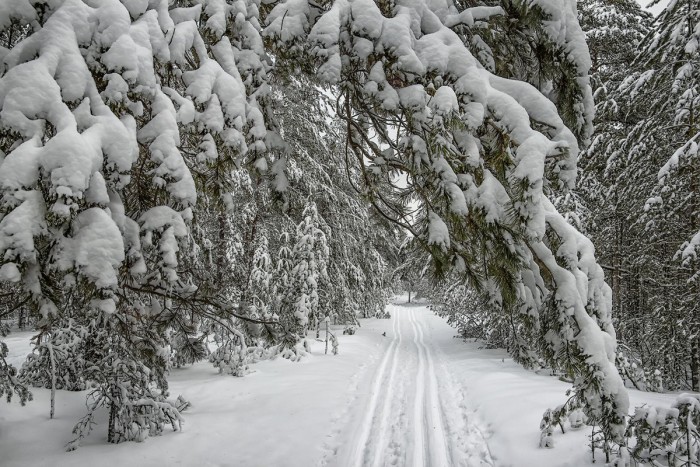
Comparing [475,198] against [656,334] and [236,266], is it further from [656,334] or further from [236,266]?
[236,266]

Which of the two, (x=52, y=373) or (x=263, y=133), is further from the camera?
(x=52, y=373)

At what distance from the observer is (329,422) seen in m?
8.04

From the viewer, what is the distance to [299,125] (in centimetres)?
1248

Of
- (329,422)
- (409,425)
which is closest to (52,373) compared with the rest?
(329,422)

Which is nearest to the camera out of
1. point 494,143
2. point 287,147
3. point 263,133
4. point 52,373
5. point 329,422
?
point 494,143

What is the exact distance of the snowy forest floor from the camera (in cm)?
619

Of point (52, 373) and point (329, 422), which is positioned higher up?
point (52, 373)

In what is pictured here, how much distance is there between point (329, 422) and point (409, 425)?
1.63 metres

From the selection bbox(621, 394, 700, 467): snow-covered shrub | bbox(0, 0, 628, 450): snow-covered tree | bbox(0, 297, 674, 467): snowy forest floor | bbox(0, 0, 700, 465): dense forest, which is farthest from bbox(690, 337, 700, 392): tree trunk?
bbox(0, 0, 628, 450): snow-covered tree

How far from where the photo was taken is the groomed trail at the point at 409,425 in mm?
6586

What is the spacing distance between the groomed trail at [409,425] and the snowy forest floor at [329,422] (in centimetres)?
3

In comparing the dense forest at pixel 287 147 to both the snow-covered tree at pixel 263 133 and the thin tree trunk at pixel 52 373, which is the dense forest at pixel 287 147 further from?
the thin tree trunk at pixel 52 373

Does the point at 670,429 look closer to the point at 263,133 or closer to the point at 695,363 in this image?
the point at 263,133

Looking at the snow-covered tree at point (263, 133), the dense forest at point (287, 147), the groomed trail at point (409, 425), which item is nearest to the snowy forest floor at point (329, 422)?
the groomed trail at point (409, 425)
